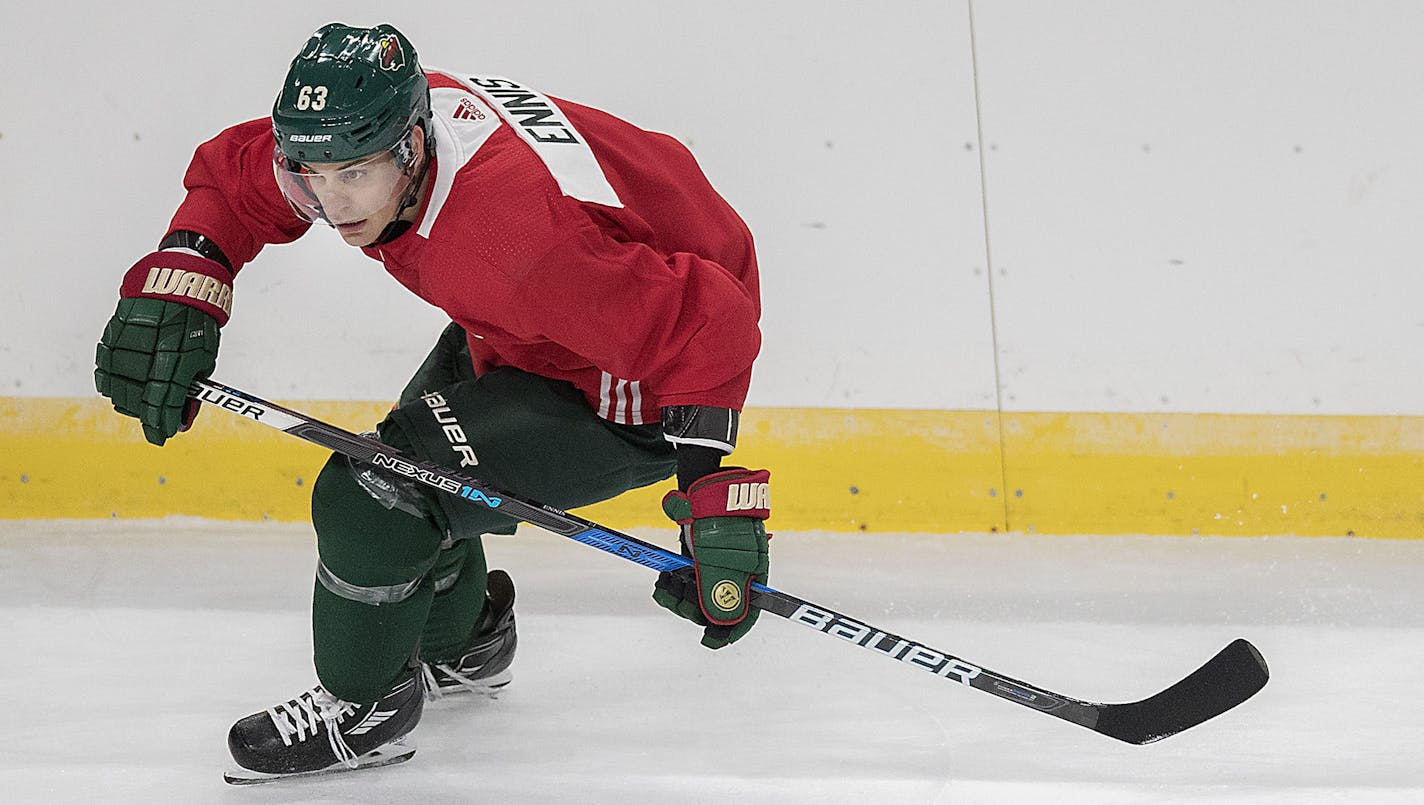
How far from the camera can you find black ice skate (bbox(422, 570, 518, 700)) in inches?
77.9

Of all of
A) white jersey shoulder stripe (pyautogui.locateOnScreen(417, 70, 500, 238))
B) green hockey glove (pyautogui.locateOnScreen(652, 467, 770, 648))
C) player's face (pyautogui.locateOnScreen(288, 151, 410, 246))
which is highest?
white jersey shoulder stripe (pyautogui.locateOnScreen(417, 70, 500, 238))

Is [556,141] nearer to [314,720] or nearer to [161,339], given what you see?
[161,339]

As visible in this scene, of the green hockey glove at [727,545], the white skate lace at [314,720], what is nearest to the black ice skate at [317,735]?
the white skate lace at [314,720]

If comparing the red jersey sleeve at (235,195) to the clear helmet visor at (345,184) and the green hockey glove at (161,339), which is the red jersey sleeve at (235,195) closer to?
the green hockey glove at (161,339)

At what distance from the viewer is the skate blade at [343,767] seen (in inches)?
66.3

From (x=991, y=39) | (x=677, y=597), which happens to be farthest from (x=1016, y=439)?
(x=677, y=597)

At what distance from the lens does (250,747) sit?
5.49 feet

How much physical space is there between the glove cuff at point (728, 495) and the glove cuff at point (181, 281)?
1.98ft

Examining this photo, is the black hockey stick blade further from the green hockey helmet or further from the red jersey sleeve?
the red jersey sleeve

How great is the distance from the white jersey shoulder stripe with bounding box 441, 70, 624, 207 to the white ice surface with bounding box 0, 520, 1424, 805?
0.70 meters

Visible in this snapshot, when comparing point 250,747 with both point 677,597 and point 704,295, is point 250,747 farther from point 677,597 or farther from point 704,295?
point 704,295

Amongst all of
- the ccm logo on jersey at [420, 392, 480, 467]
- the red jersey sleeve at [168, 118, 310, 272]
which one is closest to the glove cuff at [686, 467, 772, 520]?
the ccm logo on jersey at [420, 392, 480, 467]

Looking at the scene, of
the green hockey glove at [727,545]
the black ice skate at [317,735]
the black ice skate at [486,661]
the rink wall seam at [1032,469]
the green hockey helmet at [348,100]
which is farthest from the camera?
the rink wall seam at [1032,469]

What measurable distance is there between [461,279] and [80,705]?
876 mm
